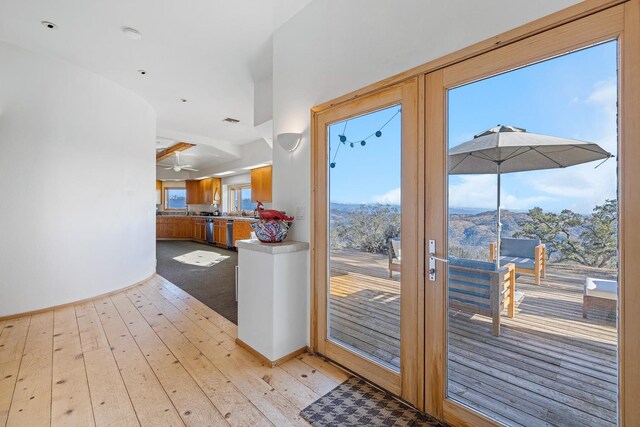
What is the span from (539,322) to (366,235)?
110 cm

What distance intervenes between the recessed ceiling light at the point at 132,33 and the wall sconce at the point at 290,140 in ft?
6.09

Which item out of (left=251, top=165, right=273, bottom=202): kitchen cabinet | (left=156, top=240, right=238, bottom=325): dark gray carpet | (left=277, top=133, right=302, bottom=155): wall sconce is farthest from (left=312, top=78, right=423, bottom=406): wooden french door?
(left=251, top=165, right=273, bottom=202): kitchen cabinet

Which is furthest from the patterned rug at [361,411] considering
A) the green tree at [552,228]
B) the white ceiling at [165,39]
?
the white ceiling at [165,39]

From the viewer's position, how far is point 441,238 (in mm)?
1689

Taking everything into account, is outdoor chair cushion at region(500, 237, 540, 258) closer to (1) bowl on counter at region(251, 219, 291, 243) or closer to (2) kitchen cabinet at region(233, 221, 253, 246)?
(1) bowl on counter at region(251, 219, 291, 243)

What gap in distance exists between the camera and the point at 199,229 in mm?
9742

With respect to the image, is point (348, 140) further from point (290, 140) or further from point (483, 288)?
point (483, 288)

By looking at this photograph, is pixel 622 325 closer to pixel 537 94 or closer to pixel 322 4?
pixel 537 94

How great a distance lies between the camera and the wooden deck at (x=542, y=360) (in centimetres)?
127

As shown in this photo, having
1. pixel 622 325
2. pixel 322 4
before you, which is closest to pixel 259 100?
pixel 322 4

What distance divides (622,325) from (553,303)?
0.24 metres

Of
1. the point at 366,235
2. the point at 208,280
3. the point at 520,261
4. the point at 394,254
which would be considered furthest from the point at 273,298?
the point at 208,280

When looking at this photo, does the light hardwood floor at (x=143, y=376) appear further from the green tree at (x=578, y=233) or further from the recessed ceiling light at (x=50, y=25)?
the recessed ceiling light at (x=50, y=25)

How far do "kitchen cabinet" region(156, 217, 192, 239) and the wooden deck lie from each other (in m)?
9.86
